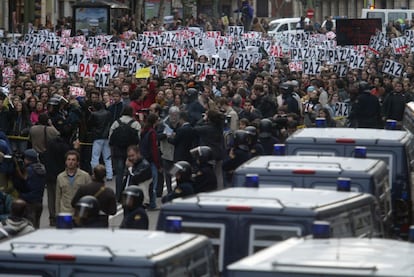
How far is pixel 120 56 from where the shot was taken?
3556 cm

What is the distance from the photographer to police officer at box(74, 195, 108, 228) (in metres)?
12.7

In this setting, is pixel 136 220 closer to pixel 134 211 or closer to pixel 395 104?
pixel 134 211

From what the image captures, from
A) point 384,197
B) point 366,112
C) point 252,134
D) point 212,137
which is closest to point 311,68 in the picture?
point 366,112

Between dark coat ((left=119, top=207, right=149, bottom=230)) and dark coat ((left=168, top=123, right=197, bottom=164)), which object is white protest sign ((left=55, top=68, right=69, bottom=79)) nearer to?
dark coat ((left=168, top=123, right=197, bottom=164))

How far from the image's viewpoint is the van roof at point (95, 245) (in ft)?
30.6

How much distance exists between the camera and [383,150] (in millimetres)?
15875

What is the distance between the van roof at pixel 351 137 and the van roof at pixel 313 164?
4.90 feet

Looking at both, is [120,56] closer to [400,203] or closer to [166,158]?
[166,158]

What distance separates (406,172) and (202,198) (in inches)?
180

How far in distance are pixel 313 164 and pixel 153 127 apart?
26.5 feet

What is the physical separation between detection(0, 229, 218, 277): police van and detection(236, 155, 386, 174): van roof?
3.59 meters

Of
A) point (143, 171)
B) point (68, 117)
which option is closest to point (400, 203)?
point (143, 171)

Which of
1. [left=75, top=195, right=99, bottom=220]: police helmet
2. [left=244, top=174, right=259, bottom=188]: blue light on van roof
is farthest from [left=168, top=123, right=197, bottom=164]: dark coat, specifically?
[left=244, top=174, right=259, bottom=188]: blue light on van roof

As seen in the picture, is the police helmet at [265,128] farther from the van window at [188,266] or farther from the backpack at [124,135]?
the van window at [188,266]
